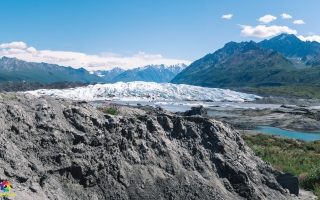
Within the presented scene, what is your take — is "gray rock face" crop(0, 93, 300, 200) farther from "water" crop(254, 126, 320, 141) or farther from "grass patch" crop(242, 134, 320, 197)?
A: "water" crop(254, 126, 320, 141)

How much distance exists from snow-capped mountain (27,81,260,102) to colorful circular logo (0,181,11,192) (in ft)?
361

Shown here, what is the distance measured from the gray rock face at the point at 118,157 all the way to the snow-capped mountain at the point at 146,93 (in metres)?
106

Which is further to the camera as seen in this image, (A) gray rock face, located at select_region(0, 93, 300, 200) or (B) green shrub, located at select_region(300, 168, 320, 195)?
(B) green shrub, located at select_region(300, 168, 320, 195)

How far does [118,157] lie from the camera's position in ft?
46.3

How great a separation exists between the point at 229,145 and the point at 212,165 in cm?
194

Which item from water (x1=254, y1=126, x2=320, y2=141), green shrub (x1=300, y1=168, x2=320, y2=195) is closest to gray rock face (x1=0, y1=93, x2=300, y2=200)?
green shrub (x1=300, y1=168, x2=320, y2=195)

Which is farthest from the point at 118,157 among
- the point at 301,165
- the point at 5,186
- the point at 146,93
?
the point at 146,93

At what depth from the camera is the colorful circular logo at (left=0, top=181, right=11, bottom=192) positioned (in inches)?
393

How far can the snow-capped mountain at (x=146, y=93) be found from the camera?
127688mm

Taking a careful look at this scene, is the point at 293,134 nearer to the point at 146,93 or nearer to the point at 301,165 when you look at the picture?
the point at 301,165

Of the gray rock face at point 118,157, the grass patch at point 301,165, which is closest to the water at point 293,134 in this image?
the grass patch at point 301,165

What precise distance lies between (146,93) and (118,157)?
12360 cm

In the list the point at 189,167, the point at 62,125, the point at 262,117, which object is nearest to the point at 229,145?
the point at 189,167

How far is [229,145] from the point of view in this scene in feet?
57.1
